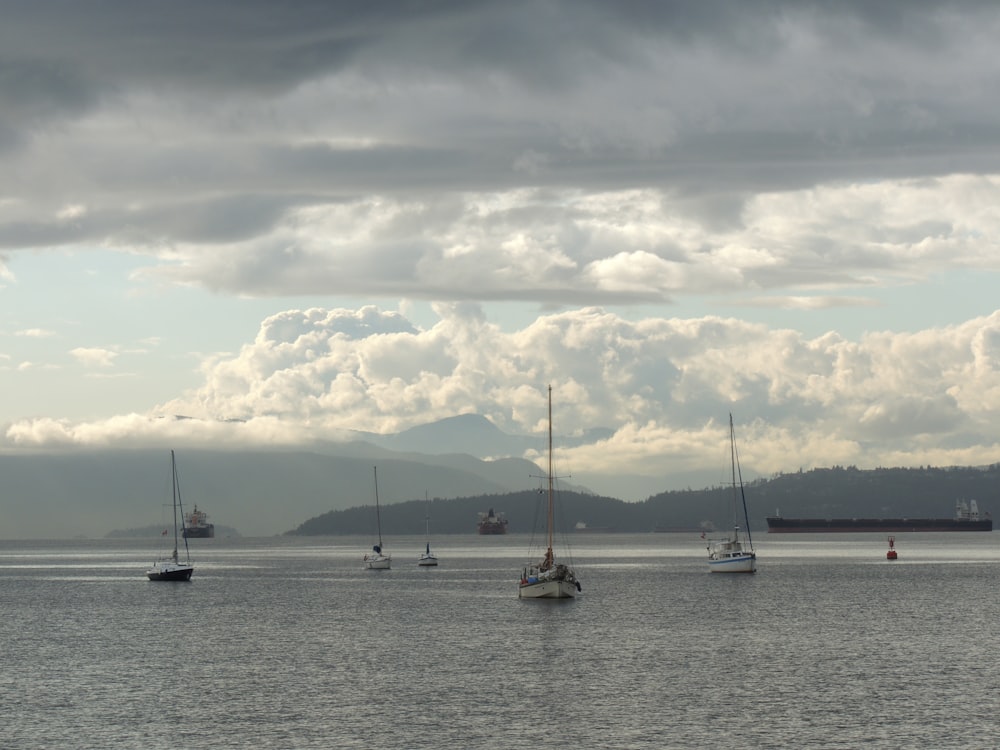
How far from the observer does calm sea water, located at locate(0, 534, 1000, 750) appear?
67062 millimetres

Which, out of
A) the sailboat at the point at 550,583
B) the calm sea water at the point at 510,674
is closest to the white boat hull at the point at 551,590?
the sailboat at the point at 550,583

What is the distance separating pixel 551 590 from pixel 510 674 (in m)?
56.9

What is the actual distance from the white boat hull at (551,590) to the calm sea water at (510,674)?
7.53ft

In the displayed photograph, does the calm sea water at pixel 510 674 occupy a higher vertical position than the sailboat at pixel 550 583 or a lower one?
lower

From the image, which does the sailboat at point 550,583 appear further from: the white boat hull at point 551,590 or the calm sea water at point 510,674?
the calm sea water at point 510,674

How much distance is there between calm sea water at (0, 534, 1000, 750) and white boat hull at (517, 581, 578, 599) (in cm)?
230

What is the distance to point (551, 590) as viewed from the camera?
472ft

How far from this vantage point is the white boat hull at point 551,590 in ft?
471

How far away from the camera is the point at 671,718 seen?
70.8 meters

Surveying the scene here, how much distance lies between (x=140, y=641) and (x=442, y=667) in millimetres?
31857

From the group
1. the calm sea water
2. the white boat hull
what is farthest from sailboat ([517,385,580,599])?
the calm sea water

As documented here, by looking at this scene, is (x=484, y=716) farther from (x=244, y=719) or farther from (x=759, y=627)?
(x=759, y=627)

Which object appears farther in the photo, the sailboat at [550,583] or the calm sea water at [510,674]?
the sailboat at [550,583]

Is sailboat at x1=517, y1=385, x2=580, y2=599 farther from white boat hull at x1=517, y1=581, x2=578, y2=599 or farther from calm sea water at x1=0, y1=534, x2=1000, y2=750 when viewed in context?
calm sea water at x1=0, y1=534, x2=1000, y2=750
